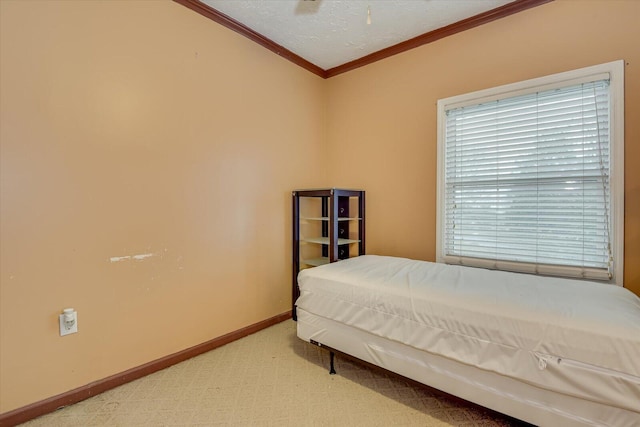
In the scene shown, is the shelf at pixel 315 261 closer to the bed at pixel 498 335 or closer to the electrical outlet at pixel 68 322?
the bed at pixel 498 335

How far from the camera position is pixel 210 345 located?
227 cm

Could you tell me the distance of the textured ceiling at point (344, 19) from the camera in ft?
7.02

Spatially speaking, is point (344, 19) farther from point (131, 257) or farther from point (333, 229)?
point (131, 257)

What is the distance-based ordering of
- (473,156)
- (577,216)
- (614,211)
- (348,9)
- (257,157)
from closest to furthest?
(614,211)
(577,216)
(348,9)
(473,156)
(257,157)

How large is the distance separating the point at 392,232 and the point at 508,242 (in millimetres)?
954

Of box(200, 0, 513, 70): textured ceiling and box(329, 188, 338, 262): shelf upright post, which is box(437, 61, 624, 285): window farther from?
box(329, 188, 338, 262): shelf upright post

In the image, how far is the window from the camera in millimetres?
1835

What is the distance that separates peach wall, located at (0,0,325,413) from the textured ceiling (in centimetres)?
23

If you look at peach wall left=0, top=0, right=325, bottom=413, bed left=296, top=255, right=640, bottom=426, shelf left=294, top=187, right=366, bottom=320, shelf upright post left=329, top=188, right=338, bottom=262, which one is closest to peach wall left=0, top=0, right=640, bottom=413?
peach wall left=0, top=0, right=325, bottom=413

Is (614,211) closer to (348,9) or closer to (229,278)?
(348,9)

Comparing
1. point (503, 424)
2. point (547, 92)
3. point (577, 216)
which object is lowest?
point (503, 424)

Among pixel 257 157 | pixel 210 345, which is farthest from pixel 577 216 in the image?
pixel 210 345

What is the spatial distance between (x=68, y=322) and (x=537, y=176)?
3.11m

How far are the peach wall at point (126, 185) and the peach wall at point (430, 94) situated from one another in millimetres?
894
